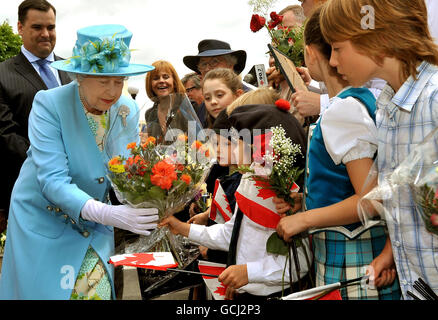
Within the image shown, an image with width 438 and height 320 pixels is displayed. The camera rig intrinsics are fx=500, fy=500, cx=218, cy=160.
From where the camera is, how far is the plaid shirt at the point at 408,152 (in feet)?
5.26

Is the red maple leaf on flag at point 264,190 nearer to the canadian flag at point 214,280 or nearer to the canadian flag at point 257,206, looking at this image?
the canadian flag at point 257,206

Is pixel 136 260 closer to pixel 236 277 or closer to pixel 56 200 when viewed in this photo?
pixel 236 277

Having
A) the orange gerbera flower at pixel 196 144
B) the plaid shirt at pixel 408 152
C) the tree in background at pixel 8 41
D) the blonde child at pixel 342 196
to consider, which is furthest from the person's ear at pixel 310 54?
the tree in background at pixel 8 41

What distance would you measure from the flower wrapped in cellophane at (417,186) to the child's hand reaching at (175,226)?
127cm

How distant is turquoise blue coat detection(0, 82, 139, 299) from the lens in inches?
103

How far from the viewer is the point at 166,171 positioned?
7.75 feet

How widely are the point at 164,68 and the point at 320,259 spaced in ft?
11.6

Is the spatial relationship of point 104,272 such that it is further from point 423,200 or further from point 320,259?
point 423,200

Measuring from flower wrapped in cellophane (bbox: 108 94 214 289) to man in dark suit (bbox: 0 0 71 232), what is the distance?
2401 millimetres

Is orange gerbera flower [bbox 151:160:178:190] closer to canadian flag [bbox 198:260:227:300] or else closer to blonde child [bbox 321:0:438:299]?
canadian flag [bbox 198:260:227:300]

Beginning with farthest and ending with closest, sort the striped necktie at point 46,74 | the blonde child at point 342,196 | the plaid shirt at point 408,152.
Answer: the striped necktie at point 46,74, the blonde child at point 342,196, the plaid shirt at point 408,152

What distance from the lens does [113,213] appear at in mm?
2520

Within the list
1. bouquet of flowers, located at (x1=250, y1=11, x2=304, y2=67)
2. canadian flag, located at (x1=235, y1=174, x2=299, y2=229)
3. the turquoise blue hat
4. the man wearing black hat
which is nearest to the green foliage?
canadian flag, located at (x1=235, y1=174, x2=299, y2=229)

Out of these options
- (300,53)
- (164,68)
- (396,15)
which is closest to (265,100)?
(300,53)
